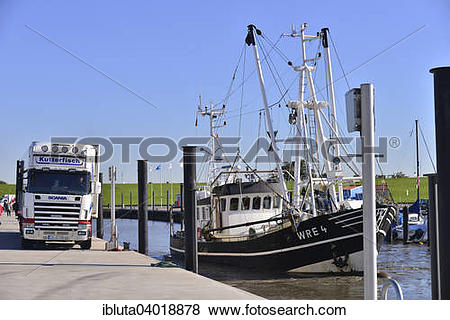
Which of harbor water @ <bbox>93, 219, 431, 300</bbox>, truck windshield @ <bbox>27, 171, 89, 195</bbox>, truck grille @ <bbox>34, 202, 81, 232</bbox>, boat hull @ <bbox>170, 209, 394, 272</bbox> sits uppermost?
truck windshield @ <bbox>27, 171, 89, 195</bbox>

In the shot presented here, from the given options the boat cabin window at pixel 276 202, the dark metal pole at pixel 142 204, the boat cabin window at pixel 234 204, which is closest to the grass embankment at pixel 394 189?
the boat cabin window at pixel 276 202

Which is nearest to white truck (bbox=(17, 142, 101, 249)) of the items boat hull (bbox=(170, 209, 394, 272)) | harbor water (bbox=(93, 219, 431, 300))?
harbor water (bbox=(93, 219, 431, 300))

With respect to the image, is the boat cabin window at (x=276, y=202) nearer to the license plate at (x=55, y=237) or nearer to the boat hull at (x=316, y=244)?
the boat hull at (x=316, y=244)

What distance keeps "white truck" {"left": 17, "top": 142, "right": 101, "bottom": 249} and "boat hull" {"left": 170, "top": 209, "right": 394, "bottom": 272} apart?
7.07 meters

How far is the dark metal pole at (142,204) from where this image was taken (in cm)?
1967

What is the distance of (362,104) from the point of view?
6426 mm

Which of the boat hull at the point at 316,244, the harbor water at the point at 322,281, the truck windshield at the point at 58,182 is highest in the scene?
the truck windshield at the point at 58,182

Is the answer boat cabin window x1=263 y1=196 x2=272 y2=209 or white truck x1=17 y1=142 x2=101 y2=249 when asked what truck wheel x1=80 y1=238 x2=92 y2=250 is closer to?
white truck x1=17 y1=142 x2=101 y2=249

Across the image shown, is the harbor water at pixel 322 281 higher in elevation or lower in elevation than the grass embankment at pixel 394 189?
lower

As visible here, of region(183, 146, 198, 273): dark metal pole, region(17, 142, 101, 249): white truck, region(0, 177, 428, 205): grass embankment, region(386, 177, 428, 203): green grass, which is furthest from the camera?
region(0, 177, 428, 205): grass embankment

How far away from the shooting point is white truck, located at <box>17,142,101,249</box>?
18.3 metres

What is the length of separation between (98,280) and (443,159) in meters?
7.09

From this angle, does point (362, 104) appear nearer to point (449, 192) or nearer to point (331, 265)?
point (449, 192)
